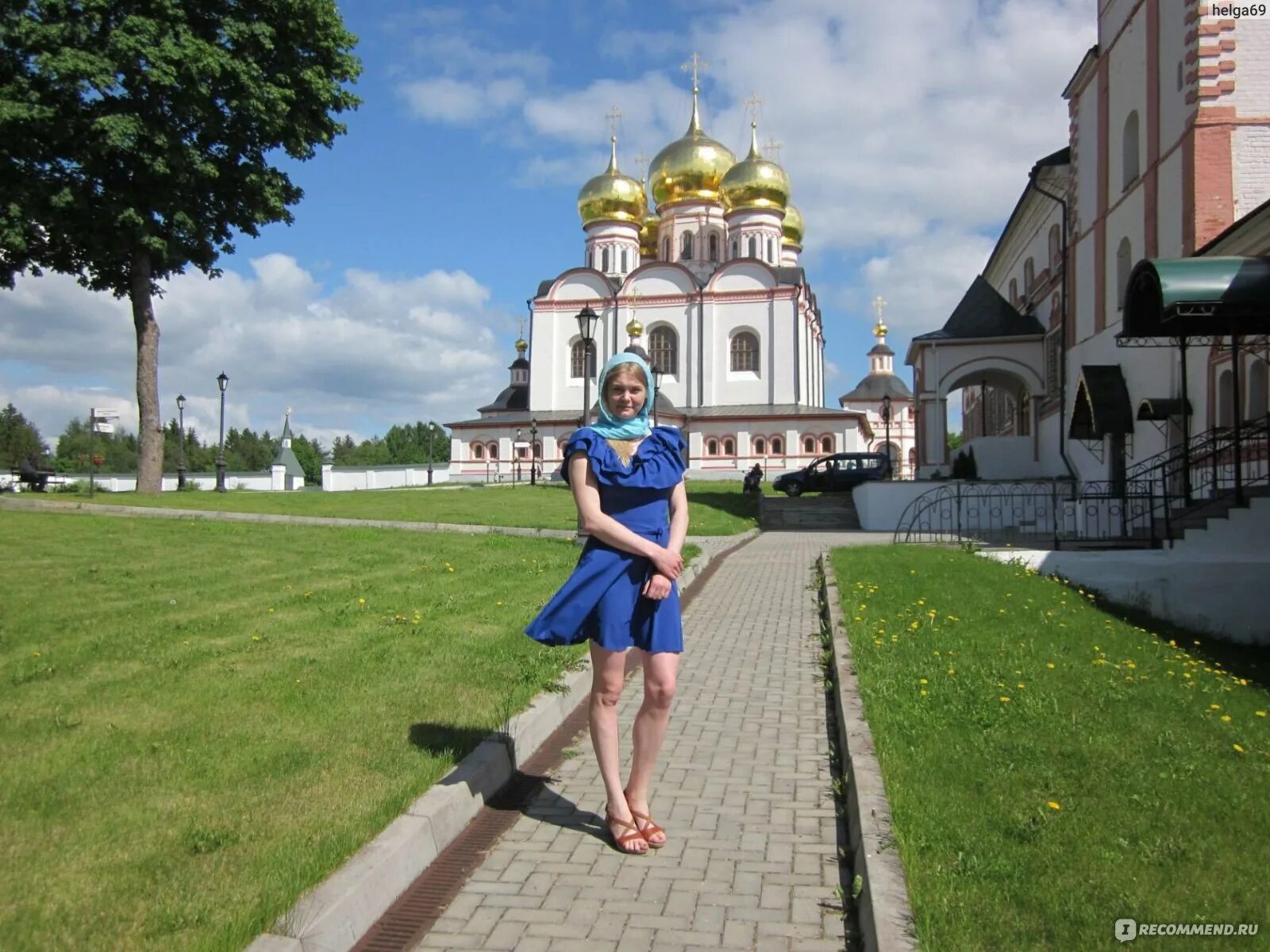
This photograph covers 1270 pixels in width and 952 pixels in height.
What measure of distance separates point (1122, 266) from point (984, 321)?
855 centimetres

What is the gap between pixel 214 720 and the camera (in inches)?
231

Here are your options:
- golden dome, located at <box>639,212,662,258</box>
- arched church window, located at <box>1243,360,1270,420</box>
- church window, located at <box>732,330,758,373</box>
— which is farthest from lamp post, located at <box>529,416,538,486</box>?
arched church window, located at <box>1243,360,1270,420</box>

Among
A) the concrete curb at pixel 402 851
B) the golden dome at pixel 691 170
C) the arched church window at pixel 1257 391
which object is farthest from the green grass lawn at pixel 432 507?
the golden dome at pixel 691 170

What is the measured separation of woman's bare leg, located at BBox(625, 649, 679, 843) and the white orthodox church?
174 ft

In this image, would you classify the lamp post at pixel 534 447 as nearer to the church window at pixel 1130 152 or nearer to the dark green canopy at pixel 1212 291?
the church window at pixel 1130 152

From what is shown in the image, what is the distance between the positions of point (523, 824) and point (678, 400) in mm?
57816

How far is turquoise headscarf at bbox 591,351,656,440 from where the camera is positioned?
187 inches

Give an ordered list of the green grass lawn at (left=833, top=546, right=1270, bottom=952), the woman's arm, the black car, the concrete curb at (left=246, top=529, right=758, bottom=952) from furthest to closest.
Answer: the black car < the woman's arm < the green grass lawn at (left=833, top=546, right=1270, bottom=952) < the concrete curb at (left=246, top=529, right=758, bottom=952)

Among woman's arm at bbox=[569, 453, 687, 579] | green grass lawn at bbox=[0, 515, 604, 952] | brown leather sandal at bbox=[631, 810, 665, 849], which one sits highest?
woman's arm at bbox=[569, 453, 687, 579]

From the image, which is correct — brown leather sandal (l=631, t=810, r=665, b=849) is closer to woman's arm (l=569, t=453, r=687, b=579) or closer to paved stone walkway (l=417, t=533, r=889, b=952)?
paved stone walkway (l=417, t=533, r=889, b=952)

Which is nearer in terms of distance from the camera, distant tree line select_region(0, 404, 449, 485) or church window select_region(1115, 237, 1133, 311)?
church window select_region(1115, 237, 1133, 311)

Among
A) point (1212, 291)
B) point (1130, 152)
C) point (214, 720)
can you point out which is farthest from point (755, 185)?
point (214, 720)

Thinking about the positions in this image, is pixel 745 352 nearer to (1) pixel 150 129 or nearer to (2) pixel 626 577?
(1) pixel 150 129

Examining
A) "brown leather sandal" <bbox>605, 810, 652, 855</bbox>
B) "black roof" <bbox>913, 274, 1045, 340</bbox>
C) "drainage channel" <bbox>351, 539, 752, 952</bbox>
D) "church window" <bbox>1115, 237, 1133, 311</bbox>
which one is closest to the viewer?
"drainage channel" <bbox>351, 539, 752, 952</bbox>
